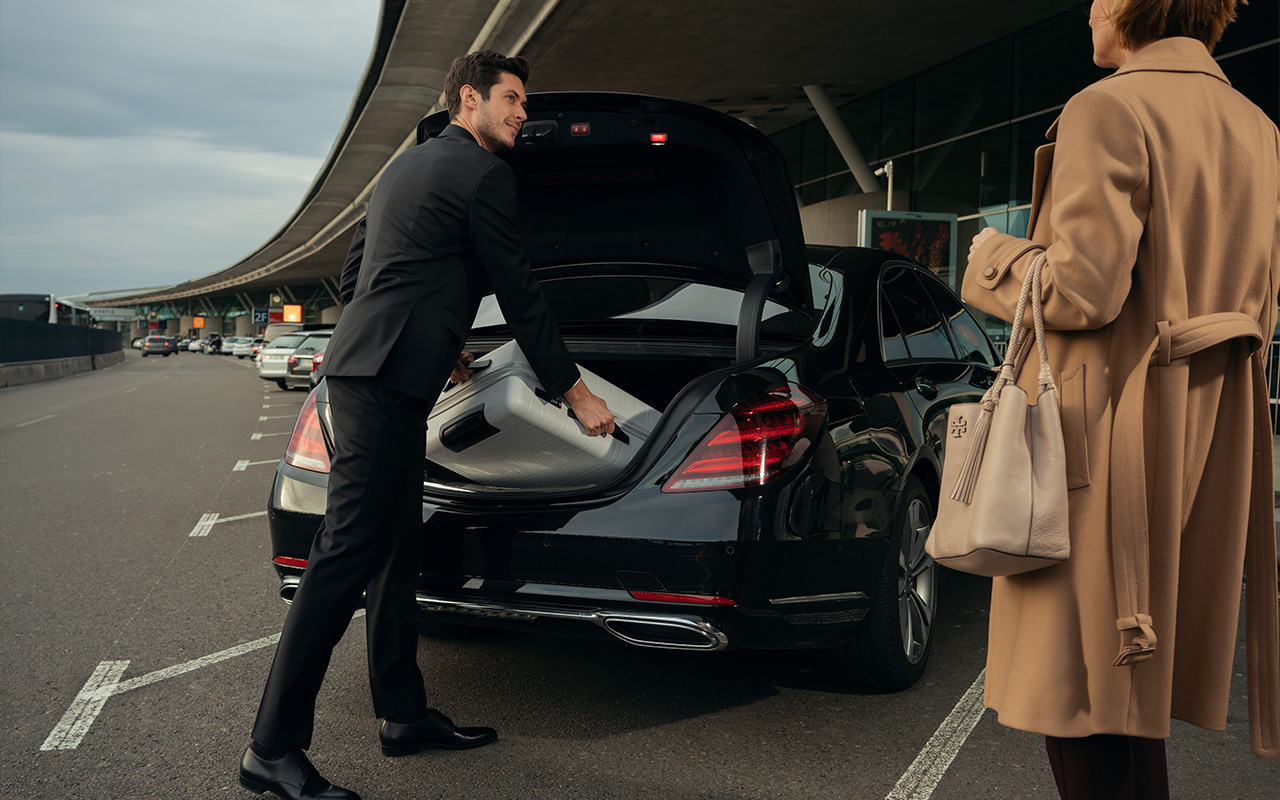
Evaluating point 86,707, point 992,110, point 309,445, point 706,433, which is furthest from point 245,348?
point 706,433

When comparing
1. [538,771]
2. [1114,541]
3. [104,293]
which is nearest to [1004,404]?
[1114,541]

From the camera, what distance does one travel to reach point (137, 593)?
4.93 meters

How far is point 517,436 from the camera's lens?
3.21 m

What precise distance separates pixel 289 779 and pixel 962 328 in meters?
3.66

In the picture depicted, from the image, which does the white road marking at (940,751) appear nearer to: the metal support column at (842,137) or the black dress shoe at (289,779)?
the black dress shoe at (289,779)

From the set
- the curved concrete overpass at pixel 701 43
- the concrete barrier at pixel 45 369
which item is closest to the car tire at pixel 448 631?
the curved concrete overpass at pixel 701 43

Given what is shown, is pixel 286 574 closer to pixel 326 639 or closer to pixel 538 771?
pixel 326 639

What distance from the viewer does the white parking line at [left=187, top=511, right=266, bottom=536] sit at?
21.1ft

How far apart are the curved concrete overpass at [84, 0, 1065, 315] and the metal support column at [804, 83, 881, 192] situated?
0.18 meters

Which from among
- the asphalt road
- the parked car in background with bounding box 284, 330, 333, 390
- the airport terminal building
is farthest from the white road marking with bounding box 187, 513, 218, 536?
the parked car in background with bounding box 284, 330, 333, 390

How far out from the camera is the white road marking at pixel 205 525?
252 inches

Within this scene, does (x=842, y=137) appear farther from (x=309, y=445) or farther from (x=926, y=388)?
(x=309, y=445)

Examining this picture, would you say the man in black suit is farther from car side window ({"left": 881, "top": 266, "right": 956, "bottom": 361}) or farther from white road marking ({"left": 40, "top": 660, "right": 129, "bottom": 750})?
car side window ({"left": 881, "top": 266, "right": 956, "bottom": 361})

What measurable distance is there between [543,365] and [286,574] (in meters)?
1.24
